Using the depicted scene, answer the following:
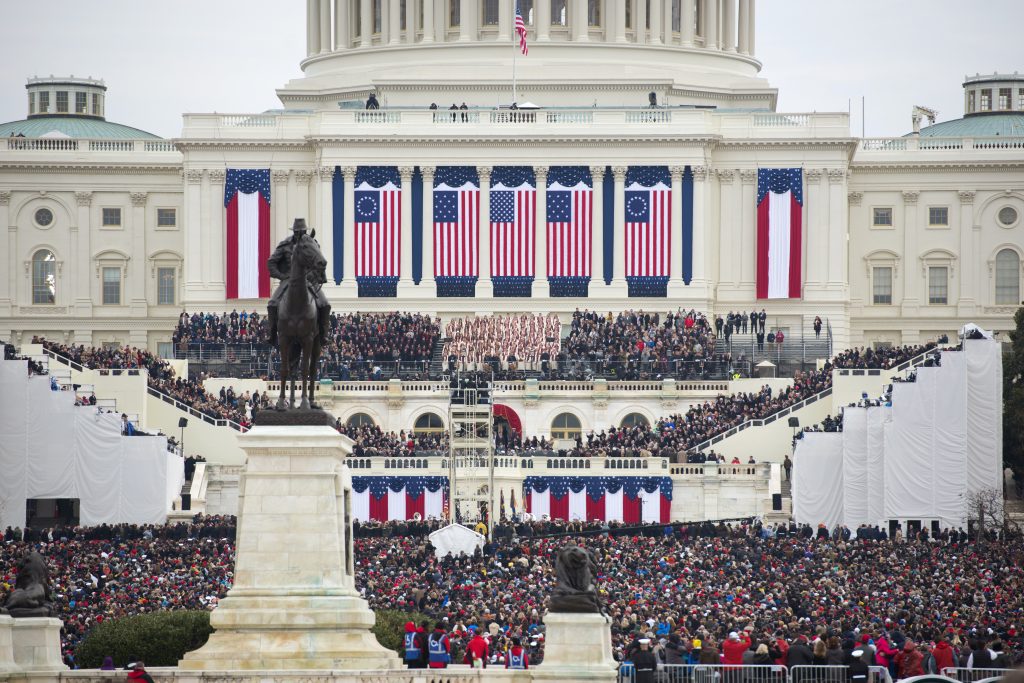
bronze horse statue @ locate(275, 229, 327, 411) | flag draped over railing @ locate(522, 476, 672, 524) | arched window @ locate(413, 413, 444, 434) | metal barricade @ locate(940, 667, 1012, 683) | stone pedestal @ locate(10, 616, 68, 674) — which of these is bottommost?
flag draped over railing @ locate(522, 476, 672, 524)

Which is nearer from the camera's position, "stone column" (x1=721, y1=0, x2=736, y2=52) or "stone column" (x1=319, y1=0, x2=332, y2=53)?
"stone column" (x1=721, y1=0, x2=736, y2=52)

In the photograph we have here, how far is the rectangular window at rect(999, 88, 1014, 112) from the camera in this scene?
16025 cm

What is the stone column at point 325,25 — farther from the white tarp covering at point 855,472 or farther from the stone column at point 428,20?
the white tarp covering at point 855,472

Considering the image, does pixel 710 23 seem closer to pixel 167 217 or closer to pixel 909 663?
pixel 167 217

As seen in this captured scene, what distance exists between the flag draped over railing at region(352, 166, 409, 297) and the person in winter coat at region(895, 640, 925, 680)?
8399 cm

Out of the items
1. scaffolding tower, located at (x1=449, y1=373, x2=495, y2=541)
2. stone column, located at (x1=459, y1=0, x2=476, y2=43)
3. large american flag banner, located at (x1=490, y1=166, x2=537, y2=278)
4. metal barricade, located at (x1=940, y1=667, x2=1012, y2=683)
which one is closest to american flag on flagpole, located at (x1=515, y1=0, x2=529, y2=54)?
stone column, located at (x1=459, y1=0, x2=476, y2=43)

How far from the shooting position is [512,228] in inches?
5177

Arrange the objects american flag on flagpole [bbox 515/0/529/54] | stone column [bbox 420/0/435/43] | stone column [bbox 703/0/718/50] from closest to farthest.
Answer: american flag on flagpole [bbox 515/0/529/54]
stone column [bbox 420/0/435/43]
stone column [bbox 703/0/718/50]

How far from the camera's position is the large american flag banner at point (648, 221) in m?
131

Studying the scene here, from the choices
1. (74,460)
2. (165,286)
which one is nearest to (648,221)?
(165,286)

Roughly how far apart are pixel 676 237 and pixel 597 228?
4.02 meters

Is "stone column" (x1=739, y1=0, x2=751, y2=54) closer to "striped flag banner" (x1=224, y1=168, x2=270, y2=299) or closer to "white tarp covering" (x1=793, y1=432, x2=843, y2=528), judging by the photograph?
"striped flag banner" (x1=224, y1=168, x2=270, y2=299)

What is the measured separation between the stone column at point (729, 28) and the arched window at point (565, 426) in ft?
142

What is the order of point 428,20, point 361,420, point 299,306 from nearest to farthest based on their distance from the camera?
point 299,306, point 361,420, point 428,20
